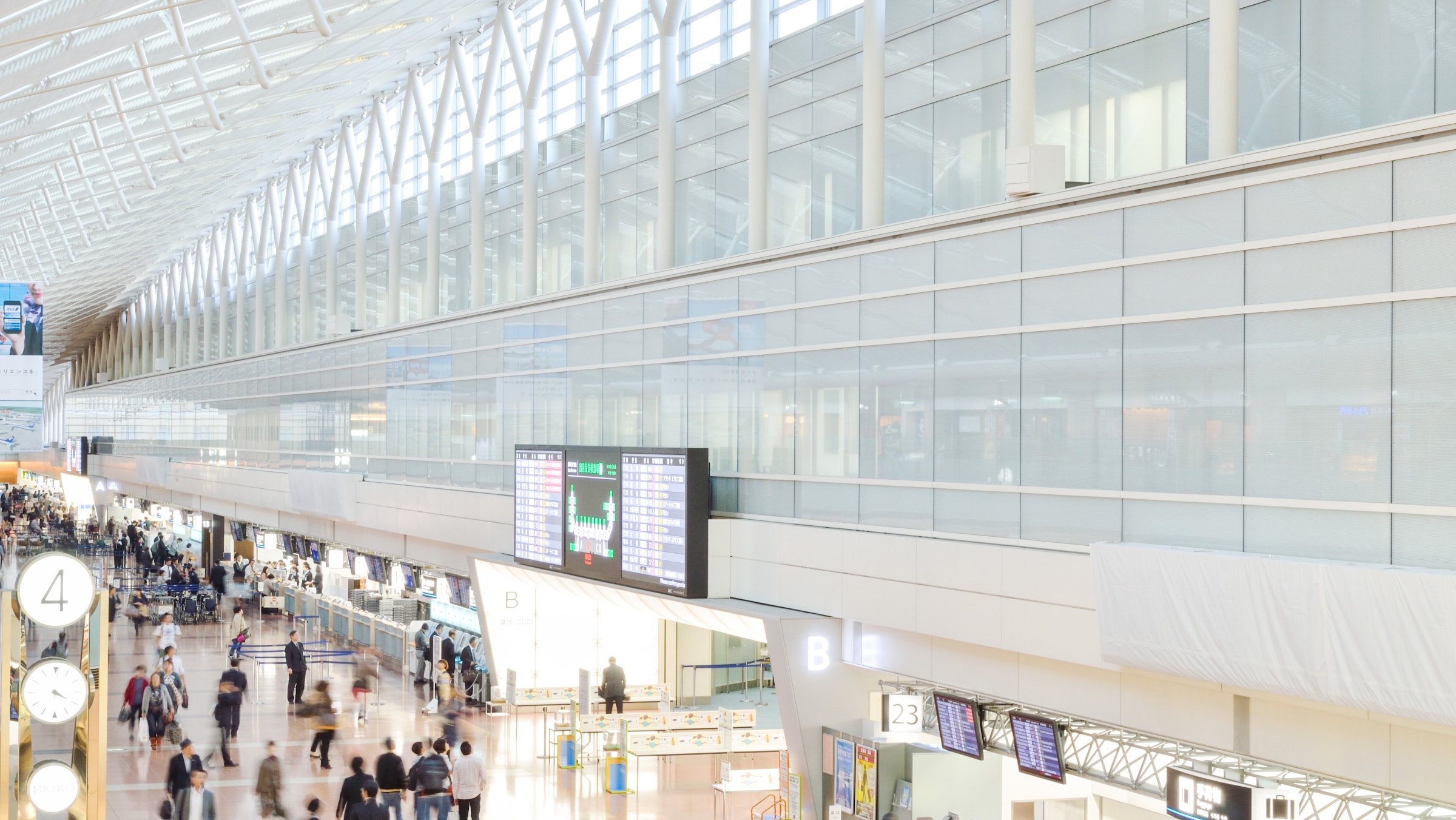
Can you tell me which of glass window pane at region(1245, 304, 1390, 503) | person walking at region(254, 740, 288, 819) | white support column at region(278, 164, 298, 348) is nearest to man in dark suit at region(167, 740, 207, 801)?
person walking at region(254, 740, 288, 819)

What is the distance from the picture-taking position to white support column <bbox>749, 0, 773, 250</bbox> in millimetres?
19469

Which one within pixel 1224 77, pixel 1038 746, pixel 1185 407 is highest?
pixel 1224 77

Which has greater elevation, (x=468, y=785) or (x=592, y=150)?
(x=592, y=150)

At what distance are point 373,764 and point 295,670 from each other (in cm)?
581

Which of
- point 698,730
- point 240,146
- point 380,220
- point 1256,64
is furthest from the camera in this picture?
point 380,220

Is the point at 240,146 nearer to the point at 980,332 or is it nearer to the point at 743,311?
the point at 743,311

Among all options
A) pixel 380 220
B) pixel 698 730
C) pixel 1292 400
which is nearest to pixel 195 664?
pixel 380 220

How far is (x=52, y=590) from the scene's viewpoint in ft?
30.1

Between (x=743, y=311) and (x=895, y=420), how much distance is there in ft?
13.1

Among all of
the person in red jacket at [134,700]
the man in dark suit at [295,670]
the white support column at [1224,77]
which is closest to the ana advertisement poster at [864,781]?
the white support column at [1224,77]

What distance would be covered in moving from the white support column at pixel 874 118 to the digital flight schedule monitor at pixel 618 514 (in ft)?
13.7

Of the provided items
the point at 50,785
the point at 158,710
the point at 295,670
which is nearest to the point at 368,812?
the point at 50,785

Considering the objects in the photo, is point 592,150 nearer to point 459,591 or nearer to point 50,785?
point 459,591

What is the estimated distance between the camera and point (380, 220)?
37.0m
